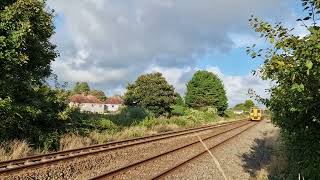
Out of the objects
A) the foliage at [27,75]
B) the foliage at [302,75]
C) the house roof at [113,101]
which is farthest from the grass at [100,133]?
the house roof at [113,101]

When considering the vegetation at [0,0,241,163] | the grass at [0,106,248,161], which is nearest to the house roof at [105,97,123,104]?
the grass at [0,106,248,161]

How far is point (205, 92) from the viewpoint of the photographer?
98000 mm

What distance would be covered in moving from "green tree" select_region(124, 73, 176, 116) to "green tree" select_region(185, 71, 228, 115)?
1232 inches

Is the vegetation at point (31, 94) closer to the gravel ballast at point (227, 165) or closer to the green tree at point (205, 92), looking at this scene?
the gravel ballast at point (227, 165)

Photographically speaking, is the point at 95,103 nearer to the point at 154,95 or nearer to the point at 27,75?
the point at 154,95

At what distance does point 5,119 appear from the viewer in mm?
17578

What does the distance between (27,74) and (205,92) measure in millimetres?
80875

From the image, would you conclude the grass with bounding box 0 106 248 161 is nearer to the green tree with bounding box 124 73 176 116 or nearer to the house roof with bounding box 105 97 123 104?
the green tree with bounding box 124 73 176 116

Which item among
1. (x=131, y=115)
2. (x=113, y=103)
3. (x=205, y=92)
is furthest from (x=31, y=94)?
(x=113, y=103)

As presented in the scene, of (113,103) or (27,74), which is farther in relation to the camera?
(113,103)

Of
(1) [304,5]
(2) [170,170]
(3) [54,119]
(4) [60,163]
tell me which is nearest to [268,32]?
(1) [304,5]

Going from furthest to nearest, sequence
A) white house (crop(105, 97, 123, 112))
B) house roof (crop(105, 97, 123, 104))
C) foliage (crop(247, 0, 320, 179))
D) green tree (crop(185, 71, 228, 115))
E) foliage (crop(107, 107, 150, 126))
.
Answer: house roof (crop(105, 97, 123, 104)) < white house (crop(105, 97, 123, 112)) < green tree (crop(185, 71, 228, 115)) < foliage (crop(107, 107, 150, 126)) < foliage (crop(247, 0, 320, 179))

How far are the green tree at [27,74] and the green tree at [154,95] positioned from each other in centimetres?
3874

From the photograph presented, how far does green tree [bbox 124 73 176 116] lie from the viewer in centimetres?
6059
